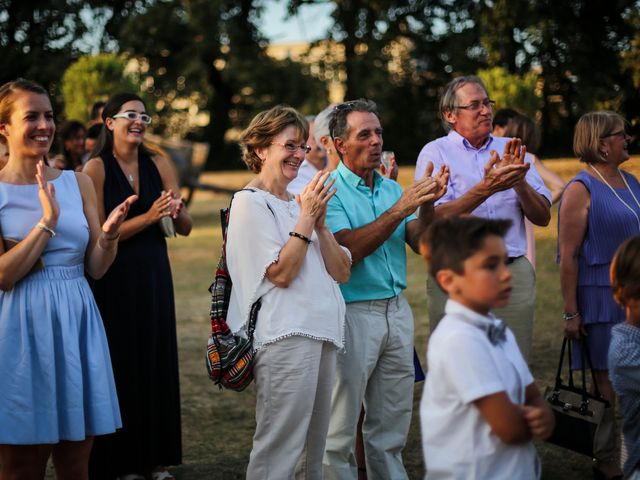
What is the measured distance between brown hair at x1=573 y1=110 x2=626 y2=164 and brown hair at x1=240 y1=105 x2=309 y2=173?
1.80 metres

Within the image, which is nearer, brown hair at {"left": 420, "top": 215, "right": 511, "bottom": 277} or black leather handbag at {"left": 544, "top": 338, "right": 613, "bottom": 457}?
brown hair at {"left": 420, "top": 215, "right": 511, "bottom": 277}

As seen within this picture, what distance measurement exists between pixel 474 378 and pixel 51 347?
199cm

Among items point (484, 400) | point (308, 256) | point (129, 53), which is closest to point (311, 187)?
point (308, 256)

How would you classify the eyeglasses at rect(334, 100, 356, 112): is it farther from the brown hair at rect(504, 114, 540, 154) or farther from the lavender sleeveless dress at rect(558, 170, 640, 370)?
the brown hair at rect(504, 114, 540, 154)

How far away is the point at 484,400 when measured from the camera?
269cm

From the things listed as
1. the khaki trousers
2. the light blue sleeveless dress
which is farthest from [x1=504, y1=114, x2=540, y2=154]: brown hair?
the light blue sleeveless dress

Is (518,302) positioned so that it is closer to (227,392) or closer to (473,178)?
(473,178)

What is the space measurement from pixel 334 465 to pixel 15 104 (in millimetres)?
2294

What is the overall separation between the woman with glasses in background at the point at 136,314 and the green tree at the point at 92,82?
40.2 feet

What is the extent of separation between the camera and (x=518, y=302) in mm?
4820

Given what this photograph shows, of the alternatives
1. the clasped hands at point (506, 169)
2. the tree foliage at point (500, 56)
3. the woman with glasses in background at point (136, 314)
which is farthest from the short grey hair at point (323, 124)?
the tree foliage at point (500, 56)

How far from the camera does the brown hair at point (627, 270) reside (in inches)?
129

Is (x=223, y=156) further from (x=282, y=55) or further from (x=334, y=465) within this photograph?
(x=334, y=465)

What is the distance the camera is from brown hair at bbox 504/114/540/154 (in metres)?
6.72
